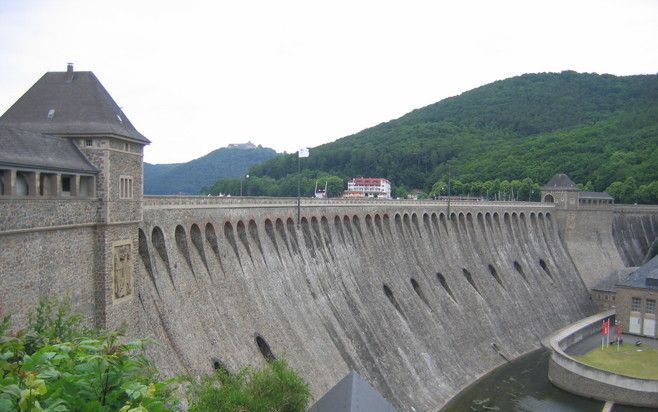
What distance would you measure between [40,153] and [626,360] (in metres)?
50.6

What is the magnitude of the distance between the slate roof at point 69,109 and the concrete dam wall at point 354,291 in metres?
6.51

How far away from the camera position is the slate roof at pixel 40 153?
2017 centimetres

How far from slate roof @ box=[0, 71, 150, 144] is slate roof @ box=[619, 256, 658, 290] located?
177 ft

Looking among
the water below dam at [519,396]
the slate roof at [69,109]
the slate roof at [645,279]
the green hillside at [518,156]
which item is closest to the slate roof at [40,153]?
the slate roof at [69,109]

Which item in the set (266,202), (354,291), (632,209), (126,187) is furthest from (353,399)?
(632,209)

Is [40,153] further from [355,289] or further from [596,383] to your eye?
[596,383]

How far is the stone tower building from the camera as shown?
21.2 metres

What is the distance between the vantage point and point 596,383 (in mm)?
48344

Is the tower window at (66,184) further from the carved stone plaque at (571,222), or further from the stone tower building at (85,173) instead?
the carved stone plaque at (571,222)

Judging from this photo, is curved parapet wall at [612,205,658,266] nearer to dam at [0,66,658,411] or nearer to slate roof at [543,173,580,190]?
dam at [0,66,658,411]

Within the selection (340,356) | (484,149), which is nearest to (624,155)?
(484,149)

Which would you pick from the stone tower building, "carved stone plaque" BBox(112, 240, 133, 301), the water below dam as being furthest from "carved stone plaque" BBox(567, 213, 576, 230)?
"carved stone plaque" BBox(112, 240, 133, 301)

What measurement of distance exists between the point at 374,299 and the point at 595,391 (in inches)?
759

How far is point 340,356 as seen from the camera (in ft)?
134
